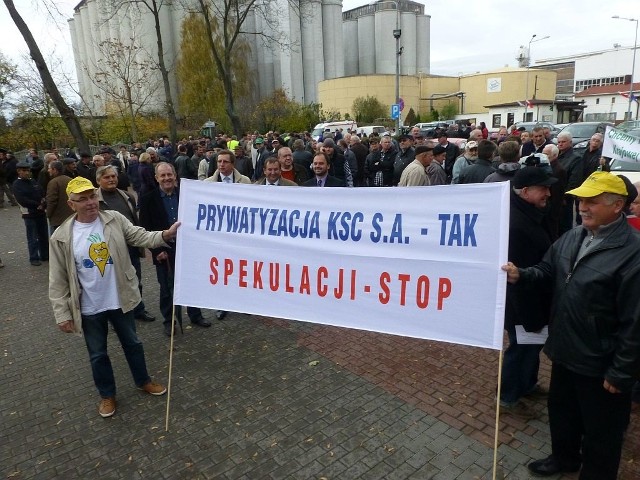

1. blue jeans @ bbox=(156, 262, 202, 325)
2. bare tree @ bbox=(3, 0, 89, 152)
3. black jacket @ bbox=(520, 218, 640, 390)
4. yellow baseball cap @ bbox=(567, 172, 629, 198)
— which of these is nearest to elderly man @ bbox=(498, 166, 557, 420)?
black jacket @ bbox=(520, 218, 640, 390)

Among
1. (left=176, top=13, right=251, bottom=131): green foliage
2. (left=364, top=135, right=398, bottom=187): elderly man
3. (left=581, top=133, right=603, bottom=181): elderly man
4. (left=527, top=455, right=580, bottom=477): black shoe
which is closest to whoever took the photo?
(left=527, top=455, right=580, bottom=477): black shoe

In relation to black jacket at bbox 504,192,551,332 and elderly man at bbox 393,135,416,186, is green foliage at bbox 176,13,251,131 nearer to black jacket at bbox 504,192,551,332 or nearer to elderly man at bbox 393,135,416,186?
elderly man at bbox 393,135,416,186

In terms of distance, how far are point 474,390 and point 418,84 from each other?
72.5 metres

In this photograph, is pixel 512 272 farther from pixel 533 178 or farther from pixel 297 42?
pixel 297 42

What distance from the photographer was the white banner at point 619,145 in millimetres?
7483

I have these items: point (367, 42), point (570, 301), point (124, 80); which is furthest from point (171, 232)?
point (367, 42)

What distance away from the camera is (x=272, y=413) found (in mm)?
3836

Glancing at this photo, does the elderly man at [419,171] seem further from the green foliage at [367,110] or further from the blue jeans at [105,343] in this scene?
the green foliage at [367,110]

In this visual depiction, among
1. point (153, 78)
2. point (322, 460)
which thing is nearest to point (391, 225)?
point (322, 460)

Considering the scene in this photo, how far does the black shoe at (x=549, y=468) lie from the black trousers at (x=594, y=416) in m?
0.27

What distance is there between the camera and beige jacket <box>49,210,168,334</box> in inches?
143

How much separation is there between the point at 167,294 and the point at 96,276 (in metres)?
1.84

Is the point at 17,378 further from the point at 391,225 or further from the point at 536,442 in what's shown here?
the point at 536,442

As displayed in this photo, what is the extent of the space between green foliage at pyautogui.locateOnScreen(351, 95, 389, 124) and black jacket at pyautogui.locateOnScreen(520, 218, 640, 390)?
57540 millimetres
